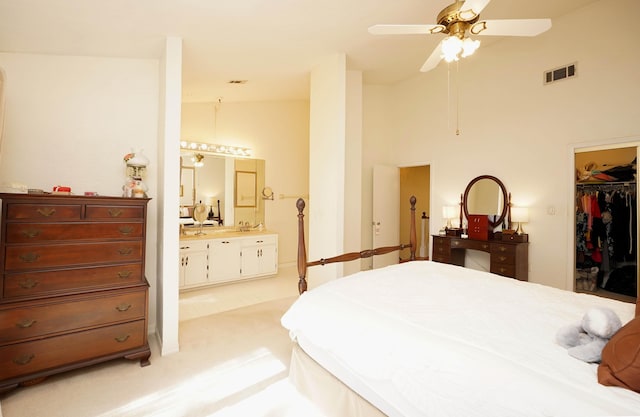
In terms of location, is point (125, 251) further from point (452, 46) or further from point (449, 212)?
point (449, 212)

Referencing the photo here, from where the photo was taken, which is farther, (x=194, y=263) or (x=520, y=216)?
(x=194, y=263)

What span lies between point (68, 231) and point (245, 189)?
3302mm

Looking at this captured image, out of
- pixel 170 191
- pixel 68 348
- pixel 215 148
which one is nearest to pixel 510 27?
pixel 170 191

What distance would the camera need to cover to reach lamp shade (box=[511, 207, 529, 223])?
3.60 meters

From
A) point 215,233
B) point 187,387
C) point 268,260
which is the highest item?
point 215,233

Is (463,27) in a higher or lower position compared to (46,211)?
higher

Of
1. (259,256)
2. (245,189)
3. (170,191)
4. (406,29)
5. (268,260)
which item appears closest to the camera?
(406,29)

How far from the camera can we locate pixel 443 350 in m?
1.13

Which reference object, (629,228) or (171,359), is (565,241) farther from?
(171,359)

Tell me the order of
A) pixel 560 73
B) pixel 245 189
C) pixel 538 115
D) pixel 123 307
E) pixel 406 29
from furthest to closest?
pixel 245 189 → pixel 538 115 → pixel 560 73 → pixel 123 307 → pixel 406 29

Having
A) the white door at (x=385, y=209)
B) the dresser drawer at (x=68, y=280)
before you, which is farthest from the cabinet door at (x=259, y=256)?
the dresser drawer at (x=68, y=280)

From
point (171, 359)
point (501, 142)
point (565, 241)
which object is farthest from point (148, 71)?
point (565, 241)

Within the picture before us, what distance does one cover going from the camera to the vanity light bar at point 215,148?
183 inches

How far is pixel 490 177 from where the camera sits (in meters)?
4.02
